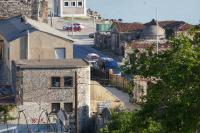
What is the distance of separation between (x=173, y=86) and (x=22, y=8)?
5933 cm

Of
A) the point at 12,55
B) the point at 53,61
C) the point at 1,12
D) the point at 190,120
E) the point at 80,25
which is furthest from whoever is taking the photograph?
the point at 80,25

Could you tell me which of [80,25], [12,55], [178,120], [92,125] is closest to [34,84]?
[92,125]

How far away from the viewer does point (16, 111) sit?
44.0 m

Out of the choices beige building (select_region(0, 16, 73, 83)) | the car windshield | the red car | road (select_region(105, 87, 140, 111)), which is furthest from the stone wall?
the red car

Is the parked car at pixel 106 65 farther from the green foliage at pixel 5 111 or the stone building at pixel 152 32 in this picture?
the green foliage at pixel 5 111

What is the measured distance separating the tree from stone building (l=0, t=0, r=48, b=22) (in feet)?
180

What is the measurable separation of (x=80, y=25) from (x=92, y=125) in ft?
202

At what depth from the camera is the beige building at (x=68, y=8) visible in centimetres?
11256

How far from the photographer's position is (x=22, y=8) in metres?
78.7

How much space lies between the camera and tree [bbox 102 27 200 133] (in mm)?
20031

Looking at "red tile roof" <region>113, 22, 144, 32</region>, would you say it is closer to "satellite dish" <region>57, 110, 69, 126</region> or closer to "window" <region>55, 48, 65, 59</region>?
"window" <region>55, 48, 65, 59</region>

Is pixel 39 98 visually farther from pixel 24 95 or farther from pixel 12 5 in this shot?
pixel 12 5

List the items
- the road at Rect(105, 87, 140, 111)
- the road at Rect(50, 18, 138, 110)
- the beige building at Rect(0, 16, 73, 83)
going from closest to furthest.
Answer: the road at Rect(105, 87, 140, 111) → the road at Rect(50, 18, 138, 110) → the beige building at Rect(0, 16, 73, 83)

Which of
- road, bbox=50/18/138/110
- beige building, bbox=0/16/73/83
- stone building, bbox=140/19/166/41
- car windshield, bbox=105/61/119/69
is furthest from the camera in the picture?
stone building, bbox=140/19/166/41
